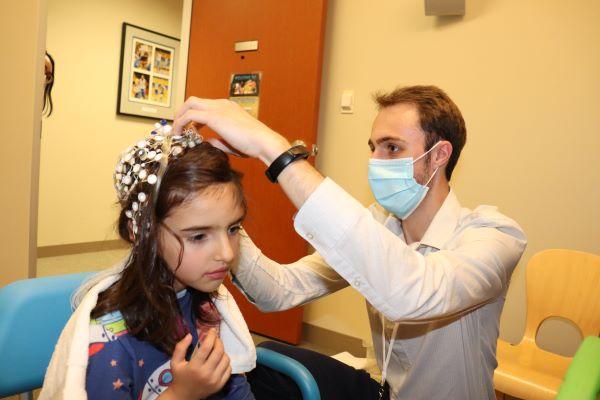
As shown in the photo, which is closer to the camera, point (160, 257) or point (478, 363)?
point (160, 257)

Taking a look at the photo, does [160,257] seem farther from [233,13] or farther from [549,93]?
[233,13]

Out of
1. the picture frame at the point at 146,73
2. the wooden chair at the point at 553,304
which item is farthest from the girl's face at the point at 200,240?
the picture frame at the point at 146,73

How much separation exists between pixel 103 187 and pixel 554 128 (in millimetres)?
4368

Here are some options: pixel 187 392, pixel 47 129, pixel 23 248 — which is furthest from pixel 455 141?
pixel 47 129

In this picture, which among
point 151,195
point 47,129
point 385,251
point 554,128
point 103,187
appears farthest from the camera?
point 103,187

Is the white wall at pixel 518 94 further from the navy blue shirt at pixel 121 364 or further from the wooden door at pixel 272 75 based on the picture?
the navy blue shirt at pixel 121 364

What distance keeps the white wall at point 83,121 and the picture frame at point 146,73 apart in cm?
8

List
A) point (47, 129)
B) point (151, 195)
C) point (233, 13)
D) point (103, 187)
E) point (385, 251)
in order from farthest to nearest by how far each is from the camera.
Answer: point (103, 187), point (47, 129), point (233, 13), point (151, 195), point (385, 251)

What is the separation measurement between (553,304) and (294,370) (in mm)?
1403

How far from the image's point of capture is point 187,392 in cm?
85

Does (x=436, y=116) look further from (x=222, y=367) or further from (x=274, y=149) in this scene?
(x=222, y=367)

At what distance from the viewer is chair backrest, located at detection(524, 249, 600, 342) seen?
1.87m

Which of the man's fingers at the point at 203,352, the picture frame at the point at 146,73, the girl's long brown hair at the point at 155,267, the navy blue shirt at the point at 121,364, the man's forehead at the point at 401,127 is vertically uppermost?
the picture frame at the point at 146,73

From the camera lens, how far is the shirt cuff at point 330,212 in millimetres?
821
